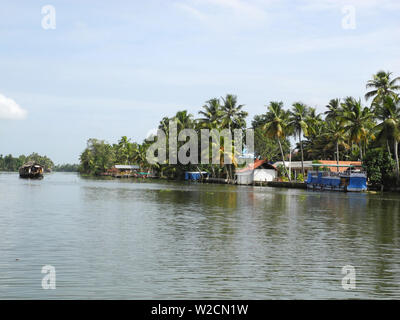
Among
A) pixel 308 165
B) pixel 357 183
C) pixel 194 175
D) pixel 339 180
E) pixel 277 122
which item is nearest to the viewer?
pixel 357 183

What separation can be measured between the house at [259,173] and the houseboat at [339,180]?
18589 millimetres

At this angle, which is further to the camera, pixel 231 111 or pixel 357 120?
pixel 231 111

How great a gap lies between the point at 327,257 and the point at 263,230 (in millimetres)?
6717

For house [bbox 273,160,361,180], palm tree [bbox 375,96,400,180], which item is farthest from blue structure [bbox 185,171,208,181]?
palm tree [bbox 375,96,400,180]

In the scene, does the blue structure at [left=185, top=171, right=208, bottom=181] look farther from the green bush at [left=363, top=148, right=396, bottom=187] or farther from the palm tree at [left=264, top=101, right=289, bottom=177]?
the green bush at [left=363, top=148, right=396, bottom=187]

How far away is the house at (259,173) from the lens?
307ft

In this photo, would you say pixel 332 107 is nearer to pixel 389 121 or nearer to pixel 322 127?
pixel 322 127

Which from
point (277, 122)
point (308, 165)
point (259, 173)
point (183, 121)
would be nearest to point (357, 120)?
point (277, 122)

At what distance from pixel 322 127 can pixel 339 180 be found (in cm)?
3278

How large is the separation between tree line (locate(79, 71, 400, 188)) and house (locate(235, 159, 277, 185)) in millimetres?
2837

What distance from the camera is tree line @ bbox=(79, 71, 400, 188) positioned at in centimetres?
6427

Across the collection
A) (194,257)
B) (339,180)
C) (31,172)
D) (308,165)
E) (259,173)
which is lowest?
(194,257)

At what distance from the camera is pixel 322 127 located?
9925 centimetres
